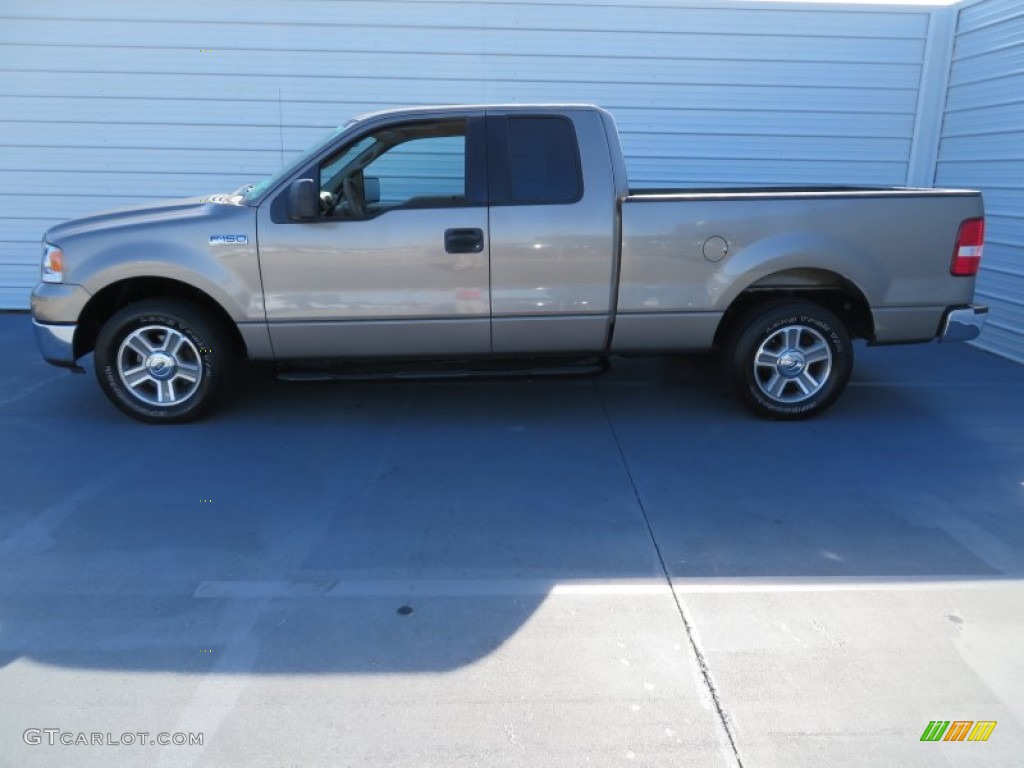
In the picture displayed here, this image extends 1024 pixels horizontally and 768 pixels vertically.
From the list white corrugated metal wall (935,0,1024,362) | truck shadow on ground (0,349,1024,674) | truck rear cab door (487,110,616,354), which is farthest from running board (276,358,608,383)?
white corrugated metal wall (935,0,1024,362)

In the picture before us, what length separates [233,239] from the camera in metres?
4.73

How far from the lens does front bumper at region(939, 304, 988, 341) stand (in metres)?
5.05

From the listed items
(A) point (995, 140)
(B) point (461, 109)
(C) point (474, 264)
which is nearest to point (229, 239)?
(C) point (474, 264)

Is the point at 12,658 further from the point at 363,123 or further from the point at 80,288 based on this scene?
the point at 363,123

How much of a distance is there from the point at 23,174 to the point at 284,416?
17.9 feet

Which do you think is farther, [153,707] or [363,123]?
[363,123]

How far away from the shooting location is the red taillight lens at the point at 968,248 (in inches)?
193

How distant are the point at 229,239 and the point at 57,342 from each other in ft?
4.40

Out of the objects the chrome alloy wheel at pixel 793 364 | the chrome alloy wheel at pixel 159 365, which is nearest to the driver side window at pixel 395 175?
the chrome alloy wheel at pixel 159 365

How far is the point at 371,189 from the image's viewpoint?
5.03 meters

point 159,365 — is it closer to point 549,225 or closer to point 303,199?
point 303,199

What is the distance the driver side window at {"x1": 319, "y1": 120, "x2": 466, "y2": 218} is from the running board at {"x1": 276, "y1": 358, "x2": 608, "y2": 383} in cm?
102

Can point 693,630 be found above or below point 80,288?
below

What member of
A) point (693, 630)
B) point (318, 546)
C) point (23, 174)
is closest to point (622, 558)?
point (693, 630)
